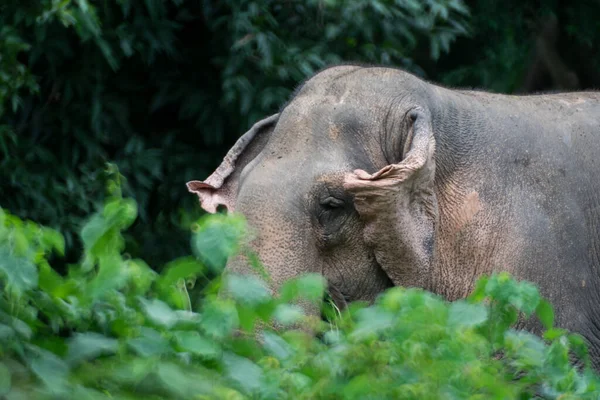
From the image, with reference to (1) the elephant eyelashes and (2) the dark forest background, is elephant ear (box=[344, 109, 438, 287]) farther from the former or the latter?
(2) the dark forest background

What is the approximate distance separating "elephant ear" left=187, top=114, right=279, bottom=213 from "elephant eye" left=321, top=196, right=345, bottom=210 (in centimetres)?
53

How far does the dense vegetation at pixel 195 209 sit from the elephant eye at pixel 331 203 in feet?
1.61

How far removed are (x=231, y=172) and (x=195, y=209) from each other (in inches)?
89.5

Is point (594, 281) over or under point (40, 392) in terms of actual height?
under

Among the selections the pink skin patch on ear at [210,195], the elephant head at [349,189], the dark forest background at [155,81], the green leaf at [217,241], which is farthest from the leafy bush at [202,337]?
the dark forest background at [155,81]

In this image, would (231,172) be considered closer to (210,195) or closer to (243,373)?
(210,195)

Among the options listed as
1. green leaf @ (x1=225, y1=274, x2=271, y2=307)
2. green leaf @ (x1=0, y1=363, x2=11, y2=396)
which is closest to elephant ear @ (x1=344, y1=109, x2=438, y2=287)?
green leaf @ (x1=225, y1=274, x2=271, y2=307)

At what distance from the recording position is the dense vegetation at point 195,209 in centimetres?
211

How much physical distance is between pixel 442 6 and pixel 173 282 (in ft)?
18.0

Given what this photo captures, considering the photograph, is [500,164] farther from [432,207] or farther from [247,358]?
[247,358]

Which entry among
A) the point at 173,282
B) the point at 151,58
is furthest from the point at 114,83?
the point at 173,282

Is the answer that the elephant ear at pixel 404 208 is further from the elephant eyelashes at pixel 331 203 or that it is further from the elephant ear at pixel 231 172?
the elephant ear at pixel 231 172

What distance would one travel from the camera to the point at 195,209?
7355 millimetres

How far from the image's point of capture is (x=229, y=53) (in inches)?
300
